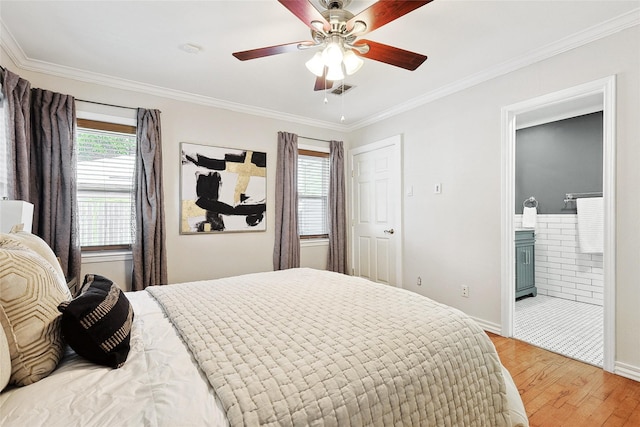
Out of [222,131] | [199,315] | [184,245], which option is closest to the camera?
[199,315]

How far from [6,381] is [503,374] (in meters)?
Result: 1.78

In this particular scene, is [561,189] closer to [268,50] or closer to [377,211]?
[377,211]

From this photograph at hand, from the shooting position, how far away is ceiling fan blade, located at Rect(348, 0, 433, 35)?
1.44m

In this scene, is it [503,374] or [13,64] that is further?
[13,64]

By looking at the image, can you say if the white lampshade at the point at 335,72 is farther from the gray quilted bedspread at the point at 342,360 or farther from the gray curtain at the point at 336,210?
the gray curtain at the point at 336,210

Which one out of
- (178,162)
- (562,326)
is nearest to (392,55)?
(178,162)

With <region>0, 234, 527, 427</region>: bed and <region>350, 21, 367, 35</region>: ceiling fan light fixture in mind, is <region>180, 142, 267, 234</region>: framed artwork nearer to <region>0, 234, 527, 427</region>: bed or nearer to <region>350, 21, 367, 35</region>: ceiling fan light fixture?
<region>0, 234, 527, 427</region>: bed

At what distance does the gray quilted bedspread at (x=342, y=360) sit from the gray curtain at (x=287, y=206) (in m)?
2.21

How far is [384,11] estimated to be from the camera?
5.01ft

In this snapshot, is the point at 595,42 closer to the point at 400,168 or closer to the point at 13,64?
the point at 400,168

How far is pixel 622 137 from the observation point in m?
2.10

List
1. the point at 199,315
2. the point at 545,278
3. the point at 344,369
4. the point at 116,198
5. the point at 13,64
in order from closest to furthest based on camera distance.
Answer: the point at 344,369 → the point at 199,315 → the point at 13,64 → the point at 116,198 → the point at 545,278

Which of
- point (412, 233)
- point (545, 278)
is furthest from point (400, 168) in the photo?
point (545, 278)

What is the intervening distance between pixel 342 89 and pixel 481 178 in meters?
1.67
